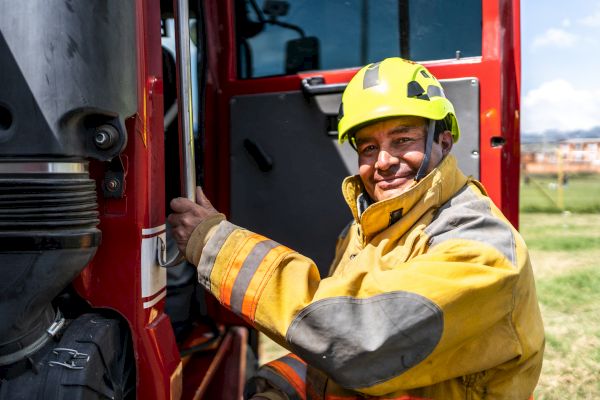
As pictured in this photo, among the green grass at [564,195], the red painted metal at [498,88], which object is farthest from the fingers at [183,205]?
the green grass at [564,195]

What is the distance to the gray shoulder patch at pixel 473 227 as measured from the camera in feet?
4.98

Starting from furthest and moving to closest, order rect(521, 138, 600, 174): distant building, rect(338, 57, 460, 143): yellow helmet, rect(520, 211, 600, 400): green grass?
rect(521, 138, 600, 174): distant building < rect(520, 211, 600, 400): green grass < rect(338, 57, 460, 143): yellow helmet

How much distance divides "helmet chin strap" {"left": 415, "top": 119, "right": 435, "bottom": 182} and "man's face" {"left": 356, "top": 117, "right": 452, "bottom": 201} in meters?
0.02

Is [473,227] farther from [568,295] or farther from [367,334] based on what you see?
[568,295]

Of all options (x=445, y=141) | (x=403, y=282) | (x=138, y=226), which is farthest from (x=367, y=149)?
(x=138, y=226)

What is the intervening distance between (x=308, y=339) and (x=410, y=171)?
661mm

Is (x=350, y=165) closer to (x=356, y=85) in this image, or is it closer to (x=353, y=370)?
(x=356, y=85)

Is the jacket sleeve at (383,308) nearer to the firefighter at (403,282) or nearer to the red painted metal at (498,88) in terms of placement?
the firefighter at (403,282)

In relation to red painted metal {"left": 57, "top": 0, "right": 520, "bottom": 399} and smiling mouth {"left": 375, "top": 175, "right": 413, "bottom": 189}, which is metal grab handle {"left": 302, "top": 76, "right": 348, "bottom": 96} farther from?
smiling mouth {"left": 375, "top": 175, "right": 413, "bottom": 189}

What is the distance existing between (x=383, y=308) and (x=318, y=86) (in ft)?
3.80

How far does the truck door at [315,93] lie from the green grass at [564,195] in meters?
11.9

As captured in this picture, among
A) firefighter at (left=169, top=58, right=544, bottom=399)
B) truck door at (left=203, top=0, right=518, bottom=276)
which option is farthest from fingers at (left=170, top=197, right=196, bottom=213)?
truck door at (left=203, top=0, right=518, bottom=276)

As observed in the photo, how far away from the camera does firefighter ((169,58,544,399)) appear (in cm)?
141

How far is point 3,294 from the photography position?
4.03ft
